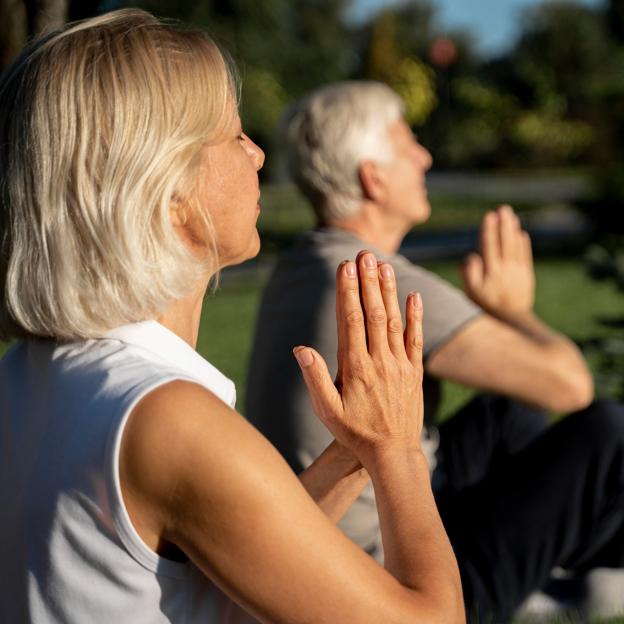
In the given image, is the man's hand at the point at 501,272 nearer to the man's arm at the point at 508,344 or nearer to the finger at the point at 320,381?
the man's arm at the point at 508,344

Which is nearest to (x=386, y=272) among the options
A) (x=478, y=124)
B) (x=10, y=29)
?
(x=10, y=29)

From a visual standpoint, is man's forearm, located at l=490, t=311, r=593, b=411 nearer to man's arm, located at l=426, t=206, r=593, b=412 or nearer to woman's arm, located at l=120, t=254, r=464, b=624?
man's arm, located at l=426, t=206, r=593, b=412

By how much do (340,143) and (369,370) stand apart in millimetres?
1700

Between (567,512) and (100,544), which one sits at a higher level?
(100,544)

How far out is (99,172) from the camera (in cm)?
148

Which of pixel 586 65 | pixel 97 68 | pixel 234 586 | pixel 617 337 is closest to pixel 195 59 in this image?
pixel 97 68

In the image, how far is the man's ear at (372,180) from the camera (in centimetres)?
315

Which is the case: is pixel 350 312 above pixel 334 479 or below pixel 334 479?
above

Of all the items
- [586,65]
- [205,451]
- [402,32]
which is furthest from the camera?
[402,32]

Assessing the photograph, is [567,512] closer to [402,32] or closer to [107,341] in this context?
[107,341]

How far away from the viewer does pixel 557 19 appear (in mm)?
49219

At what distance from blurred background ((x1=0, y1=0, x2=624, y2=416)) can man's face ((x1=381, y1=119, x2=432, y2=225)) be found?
1.57ft

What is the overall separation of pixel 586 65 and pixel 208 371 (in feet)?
159

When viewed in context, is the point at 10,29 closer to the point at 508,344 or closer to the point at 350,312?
the point at 508,344
